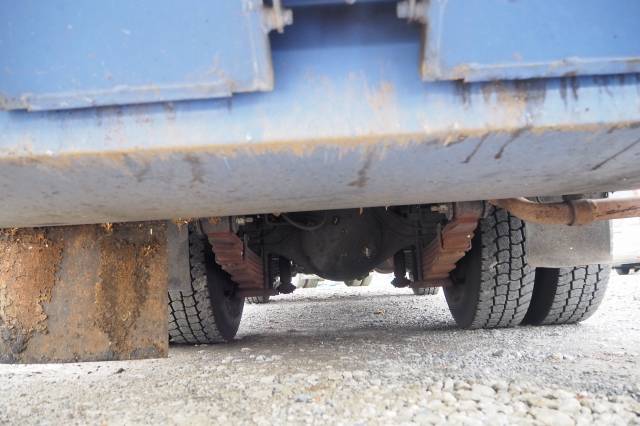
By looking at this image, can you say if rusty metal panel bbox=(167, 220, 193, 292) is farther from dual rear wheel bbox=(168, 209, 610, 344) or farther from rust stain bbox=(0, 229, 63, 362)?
rust stain bbox=(0, 229, 63, 362)

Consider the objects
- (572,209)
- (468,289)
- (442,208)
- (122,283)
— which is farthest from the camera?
(468,289)

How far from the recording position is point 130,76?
0.73 meters

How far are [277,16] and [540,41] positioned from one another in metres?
0.42

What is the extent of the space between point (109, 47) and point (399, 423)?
1.05m

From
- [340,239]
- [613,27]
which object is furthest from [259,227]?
[613,27]

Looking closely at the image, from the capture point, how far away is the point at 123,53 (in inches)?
28.7

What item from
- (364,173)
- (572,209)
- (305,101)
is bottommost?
(572,209)

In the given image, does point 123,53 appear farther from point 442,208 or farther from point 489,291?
point 489,291

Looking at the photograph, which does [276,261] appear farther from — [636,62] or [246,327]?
[636,62]

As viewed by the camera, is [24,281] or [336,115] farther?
[24,281]

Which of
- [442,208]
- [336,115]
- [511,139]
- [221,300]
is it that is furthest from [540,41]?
[221,300]

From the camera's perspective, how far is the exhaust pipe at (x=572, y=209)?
4.54ft

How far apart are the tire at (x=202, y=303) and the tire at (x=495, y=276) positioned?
1277mm

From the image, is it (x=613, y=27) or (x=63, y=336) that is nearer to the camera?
(x=613, y=27)
